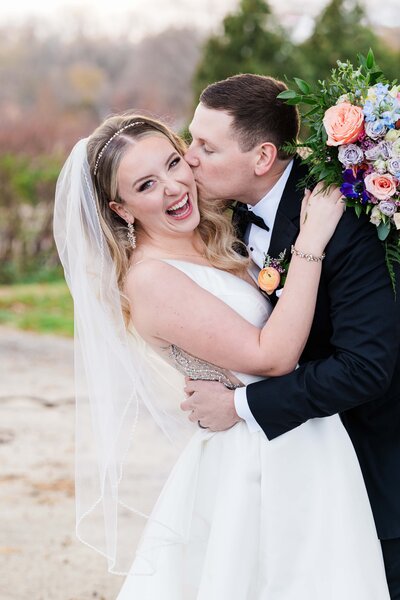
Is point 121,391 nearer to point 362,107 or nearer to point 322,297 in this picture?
point 322,297

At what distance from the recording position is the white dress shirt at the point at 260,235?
2982 mm

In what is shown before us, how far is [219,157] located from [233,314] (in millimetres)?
537

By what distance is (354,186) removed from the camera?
272 cm

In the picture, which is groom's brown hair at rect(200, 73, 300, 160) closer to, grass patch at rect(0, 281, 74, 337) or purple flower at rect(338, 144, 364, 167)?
purple flower at rect(338, 144, 364, 167)

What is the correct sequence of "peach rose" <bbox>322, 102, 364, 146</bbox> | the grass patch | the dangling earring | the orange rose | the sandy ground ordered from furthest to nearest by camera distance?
the grass patch < the sandy ground < the dangling earring < the orange rose < "peach rose" <bbox>322, 102, 364, 146</bbox>

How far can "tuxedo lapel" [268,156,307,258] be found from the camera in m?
2.99

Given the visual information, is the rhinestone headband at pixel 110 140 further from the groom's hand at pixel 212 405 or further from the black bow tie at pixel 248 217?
the groom's hand at pixel 212 405

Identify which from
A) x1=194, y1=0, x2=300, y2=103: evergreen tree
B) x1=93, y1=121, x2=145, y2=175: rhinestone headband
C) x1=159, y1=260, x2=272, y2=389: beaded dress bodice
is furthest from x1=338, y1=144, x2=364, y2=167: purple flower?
x1=194, y1=0, x2=300, y2=103: evergreen tree

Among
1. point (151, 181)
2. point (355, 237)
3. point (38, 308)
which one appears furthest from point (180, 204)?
point (38, 308)

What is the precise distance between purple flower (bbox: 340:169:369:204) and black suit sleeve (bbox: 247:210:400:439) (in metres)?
0.08

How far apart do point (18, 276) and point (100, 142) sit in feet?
32.5

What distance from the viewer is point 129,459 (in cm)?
648

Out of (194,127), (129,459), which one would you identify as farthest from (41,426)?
(194,127)

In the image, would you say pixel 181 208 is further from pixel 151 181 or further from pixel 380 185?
pixel 380 185
